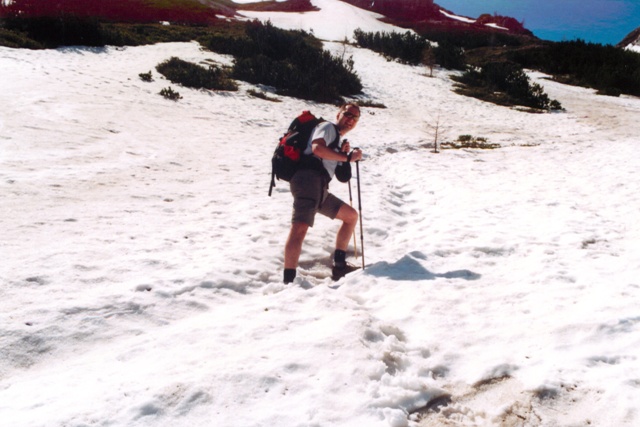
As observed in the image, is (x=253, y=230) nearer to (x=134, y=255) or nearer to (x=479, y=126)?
(x=134, y=255)

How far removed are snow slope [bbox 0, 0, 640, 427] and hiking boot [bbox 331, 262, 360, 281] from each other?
0.73ft

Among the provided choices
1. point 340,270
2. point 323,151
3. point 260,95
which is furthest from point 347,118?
point 260,95

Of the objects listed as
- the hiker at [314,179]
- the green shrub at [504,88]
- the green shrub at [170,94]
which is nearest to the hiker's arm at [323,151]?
the hiker at [314,179]

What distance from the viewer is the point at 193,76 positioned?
51.7 feet

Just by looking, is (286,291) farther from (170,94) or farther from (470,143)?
(170,94)

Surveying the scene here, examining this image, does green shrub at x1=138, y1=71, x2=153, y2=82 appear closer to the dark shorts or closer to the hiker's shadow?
the dark shorts

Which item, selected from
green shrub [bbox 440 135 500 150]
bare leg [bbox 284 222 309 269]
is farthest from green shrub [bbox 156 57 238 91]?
bare leg [bbox 284 222 309 269]

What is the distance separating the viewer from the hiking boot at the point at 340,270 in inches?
198

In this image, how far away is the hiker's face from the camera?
15.5ft

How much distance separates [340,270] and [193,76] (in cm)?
1296

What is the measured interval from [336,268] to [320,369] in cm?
209

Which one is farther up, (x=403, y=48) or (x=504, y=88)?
(x=403, y=48)

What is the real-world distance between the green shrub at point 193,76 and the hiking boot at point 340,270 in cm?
1243

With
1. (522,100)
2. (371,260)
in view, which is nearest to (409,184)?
(371,260)
